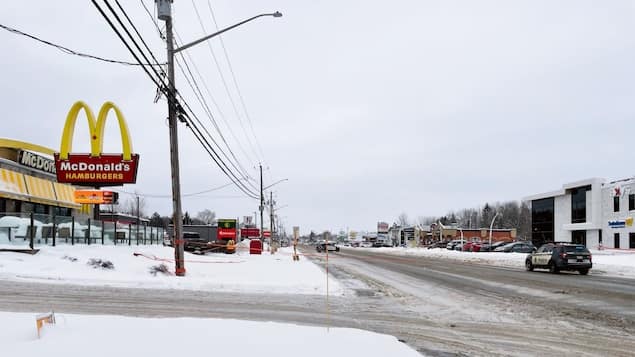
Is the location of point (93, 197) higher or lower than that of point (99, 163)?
lower

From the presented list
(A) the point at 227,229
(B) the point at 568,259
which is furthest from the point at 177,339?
(A) the point at 227,229

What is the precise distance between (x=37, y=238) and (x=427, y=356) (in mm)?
19771

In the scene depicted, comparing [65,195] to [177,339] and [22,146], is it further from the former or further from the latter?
[177,339]

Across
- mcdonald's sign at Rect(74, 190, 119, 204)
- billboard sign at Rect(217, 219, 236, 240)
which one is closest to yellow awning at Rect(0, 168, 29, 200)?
mcdonald's sign at Rect(74, 190, 119, 204)

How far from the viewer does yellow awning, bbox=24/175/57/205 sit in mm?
34875

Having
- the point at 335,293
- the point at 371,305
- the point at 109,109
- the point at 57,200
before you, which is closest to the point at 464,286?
the point at 335,293

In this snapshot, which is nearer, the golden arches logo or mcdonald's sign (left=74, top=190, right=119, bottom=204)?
the golden arches logo

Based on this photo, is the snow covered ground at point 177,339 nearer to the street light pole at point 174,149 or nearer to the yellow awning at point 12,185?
the street light pole at point 174,149

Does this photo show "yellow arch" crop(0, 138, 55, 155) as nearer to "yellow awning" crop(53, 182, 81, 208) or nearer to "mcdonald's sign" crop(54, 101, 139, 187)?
"yellow awning" crop(53, 182, 81, 208)

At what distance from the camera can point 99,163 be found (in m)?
28.2

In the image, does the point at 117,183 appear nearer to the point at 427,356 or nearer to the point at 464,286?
the point at 464,286

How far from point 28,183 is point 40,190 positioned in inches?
69.3

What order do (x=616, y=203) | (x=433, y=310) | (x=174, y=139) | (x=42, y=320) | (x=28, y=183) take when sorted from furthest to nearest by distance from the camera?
(x=616, y=203)
(x=28, y=183)
(x=174, y=139)
(x=433, y=310)
(x=42, y=320)

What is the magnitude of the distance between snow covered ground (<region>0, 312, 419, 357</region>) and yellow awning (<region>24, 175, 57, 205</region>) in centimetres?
2930
